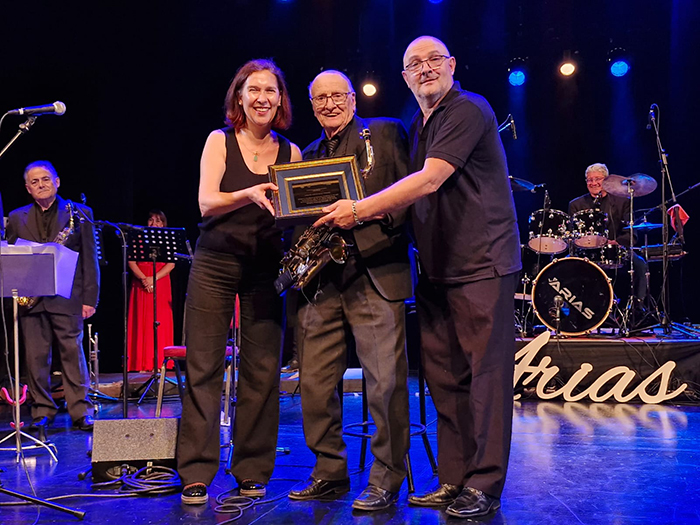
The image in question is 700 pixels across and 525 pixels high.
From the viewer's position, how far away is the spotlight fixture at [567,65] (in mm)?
8852

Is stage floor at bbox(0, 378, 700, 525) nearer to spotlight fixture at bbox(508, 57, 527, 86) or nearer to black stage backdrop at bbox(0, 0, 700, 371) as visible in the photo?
black stage backdrop at bbox(0, 0, 700, 371)

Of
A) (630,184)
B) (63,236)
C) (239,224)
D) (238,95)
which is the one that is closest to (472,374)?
(239,224)

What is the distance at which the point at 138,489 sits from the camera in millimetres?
3305

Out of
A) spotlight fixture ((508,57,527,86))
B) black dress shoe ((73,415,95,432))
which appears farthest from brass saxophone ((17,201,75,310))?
spotlight fixture ((508,57,527,86))

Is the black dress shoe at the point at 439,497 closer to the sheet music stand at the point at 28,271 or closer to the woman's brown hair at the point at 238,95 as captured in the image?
the woman's brown hair at the point at 238,95

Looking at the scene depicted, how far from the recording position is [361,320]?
3025 millimetres

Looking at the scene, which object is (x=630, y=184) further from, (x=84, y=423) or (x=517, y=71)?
(x=84, y=423)

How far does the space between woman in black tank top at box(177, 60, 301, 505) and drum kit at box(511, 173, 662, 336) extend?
4.02 meters

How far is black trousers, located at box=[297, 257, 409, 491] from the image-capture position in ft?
9.86

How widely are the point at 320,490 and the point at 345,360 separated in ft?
1.94

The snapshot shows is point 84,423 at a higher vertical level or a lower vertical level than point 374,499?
lower

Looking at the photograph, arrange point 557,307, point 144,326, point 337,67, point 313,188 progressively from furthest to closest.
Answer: point 337,67 < point 144,326 < point 557,307 < point 313,188

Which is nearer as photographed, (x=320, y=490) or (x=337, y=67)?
(x=320, y=490)

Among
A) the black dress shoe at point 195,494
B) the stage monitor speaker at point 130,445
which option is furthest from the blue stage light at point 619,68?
the black dress shoe at point 195,494
